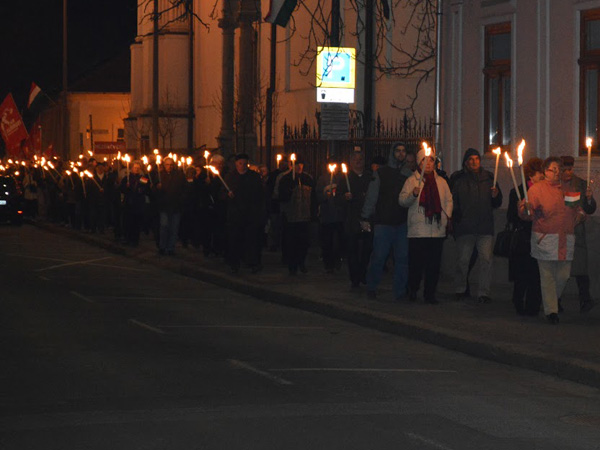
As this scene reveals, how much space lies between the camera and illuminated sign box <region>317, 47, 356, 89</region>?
1962 cm

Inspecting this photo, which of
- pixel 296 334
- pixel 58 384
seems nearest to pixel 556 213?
pixel 296 334

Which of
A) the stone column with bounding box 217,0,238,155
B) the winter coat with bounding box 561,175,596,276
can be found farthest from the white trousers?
the stone column with bounding box 217,0,238,155

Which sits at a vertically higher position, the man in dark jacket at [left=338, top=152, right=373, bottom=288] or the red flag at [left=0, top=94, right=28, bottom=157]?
the red flag at [left=0, top=94, right=28, bottom=157]

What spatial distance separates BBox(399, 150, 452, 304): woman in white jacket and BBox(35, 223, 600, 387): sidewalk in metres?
0.47

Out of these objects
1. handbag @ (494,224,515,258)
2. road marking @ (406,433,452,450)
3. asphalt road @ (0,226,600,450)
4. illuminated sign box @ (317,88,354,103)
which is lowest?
road marking @ (406,433,452,450)

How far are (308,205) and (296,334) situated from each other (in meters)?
7.38

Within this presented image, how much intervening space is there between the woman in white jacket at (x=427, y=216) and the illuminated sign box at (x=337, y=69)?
3482 millimetres

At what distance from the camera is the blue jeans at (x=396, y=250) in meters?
17.0

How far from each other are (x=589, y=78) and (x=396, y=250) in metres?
3.50

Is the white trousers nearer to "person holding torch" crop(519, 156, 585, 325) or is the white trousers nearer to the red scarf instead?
"person holding torch" crop(519, 156, 585, 325)

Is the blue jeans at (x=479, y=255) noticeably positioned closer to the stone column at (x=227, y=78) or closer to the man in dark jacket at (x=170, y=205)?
the man in dark jacket at (x=170, y=205)

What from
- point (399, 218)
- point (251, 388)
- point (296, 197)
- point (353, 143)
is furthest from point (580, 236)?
point (353, 143)

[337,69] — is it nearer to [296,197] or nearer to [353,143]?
[296,197]

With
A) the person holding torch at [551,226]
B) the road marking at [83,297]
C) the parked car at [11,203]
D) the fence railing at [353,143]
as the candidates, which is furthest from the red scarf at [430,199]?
the parked car at [11,203]
